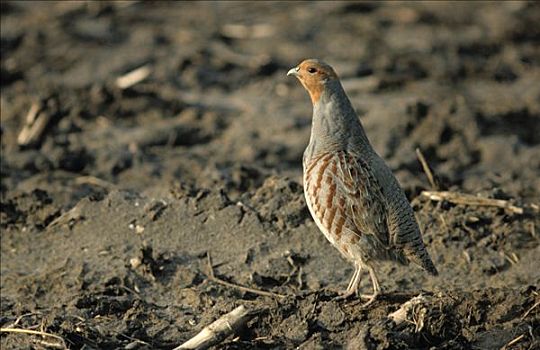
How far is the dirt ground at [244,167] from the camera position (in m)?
5.01

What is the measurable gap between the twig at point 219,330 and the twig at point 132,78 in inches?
183

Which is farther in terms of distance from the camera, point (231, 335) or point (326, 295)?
point (326, 295)

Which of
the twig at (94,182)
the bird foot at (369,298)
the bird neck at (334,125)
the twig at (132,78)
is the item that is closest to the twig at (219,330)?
the bird foot at (369,298)

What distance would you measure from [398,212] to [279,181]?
1.47 meters

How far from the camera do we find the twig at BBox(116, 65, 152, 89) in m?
9.06

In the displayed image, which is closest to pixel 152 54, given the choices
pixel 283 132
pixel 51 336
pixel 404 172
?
pixel 283 132

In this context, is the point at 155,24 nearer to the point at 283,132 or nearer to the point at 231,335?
the point at 283,132

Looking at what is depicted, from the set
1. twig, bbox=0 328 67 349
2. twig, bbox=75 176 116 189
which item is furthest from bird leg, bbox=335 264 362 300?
twig, bbox=75 176 116 189

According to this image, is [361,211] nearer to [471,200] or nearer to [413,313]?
[413,313]

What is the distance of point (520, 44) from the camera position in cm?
1102

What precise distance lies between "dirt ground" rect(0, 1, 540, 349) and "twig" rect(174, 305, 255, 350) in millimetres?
76

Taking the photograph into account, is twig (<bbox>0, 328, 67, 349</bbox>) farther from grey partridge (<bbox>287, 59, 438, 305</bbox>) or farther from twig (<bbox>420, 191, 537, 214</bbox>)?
twig (<bbox>420, 191, 537, 214</bbox>)

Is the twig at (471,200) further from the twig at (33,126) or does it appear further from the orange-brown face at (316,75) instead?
the twig at (33,126)

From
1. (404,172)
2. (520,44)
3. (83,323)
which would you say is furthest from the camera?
(520,44)
